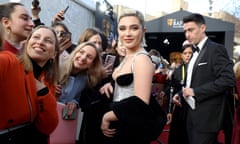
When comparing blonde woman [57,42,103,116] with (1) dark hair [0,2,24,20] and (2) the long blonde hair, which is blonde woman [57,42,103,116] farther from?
(1) dark hair [0,2,24,20]

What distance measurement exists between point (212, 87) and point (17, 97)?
177 cm

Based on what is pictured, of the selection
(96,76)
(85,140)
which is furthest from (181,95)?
(85,140)

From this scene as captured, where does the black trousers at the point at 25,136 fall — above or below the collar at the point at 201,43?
below

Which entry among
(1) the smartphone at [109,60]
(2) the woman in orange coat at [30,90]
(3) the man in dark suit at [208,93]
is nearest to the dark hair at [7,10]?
(2) the woman in orange coat at [30,90]

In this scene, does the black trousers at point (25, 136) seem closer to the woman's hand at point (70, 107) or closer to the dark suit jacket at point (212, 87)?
the woman's hand at point (70, 107)

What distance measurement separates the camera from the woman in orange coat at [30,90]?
137 centimetres

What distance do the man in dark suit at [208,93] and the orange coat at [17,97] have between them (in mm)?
1550

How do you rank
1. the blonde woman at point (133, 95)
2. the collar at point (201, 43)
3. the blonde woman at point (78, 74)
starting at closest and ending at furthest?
the blonde woman at point (133, 95) → the blonde woman at point (78, 74) → the collar at point (201, 43)

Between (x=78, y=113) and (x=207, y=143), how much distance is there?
1.21m

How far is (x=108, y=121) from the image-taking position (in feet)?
5.31

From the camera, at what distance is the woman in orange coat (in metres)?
1.37

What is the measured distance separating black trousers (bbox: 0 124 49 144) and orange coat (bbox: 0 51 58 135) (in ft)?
0.15

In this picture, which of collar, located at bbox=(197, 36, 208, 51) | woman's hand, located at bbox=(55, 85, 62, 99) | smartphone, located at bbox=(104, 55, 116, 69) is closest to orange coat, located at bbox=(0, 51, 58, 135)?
woman's hand, located at bbox=(55, 85, 62, 99)

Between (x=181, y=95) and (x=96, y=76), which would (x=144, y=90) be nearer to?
(x=96, y=76)
